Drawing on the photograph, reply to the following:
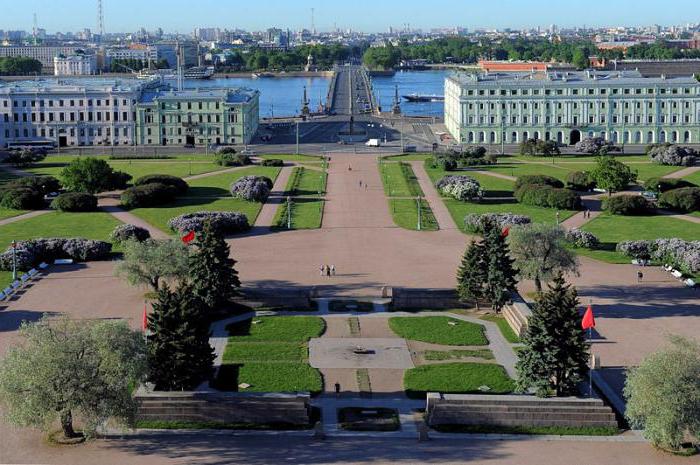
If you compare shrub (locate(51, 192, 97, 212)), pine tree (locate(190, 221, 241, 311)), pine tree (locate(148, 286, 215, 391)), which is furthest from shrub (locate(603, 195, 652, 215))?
pine tree (locate(148, 286, 215, 391))

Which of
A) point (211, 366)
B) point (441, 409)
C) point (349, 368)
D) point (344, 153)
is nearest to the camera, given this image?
point (441, 409)

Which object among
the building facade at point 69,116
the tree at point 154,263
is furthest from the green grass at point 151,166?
the tree at point 154,263

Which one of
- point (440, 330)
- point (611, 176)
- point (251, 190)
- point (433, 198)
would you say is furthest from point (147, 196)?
point (440, 330)

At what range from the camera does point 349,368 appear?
4628 cm

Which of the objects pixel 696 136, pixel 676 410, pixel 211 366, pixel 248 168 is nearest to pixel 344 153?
pixel 248 168

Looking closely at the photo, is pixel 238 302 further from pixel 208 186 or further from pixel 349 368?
pixel 208 186

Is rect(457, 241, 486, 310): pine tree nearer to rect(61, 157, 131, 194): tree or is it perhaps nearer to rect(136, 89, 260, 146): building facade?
rect(61, 157, 131, 194): tree

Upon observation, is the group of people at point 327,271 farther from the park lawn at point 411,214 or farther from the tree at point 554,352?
the tree at point 554,352

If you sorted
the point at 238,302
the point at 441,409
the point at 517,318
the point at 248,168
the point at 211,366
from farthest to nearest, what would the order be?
the point at 248,168, the point at 238,302, the point at 517,318, the point at 211,366, the point at 441,409

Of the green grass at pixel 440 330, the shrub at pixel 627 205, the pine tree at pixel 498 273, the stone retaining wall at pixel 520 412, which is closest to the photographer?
the stone retaining wall at pixel 520 412

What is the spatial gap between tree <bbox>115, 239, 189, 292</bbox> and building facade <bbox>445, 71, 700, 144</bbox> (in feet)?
267

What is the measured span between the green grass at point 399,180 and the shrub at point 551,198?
1077cm

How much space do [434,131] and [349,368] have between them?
10480 centimetres

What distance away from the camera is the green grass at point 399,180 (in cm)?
9544
